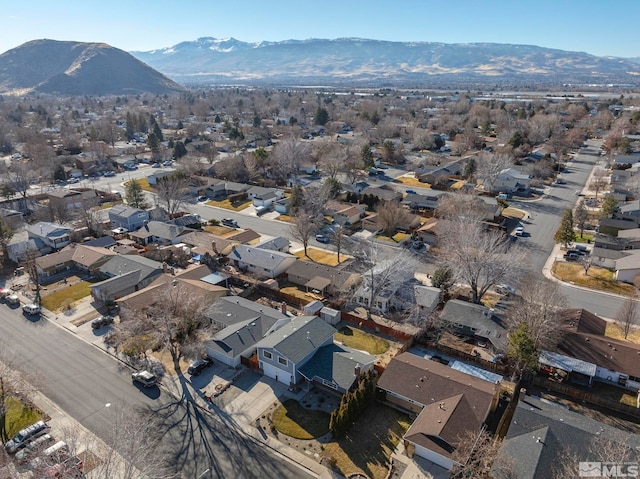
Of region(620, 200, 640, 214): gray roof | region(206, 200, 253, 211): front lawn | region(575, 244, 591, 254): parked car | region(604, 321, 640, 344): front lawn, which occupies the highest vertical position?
region(620, 200, 640, 214): gray roof

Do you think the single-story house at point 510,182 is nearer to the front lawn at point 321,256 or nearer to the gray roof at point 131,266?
the front lawn at point 321,256

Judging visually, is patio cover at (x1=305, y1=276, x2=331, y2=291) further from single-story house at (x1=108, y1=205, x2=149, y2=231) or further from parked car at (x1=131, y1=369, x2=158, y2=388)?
single-story house at (x1=108, y1=205, x2=149, y2=231)

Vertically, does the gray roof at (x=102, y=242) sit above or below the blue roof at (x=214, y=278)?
above

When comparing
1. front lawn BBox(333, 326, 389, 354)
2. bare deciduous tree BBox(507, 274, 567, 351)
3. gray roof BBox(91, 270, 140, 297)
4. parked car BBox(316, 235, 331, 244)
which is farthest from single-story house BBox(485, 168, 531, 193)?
gray roof BBox(91, 270, 140, 297)

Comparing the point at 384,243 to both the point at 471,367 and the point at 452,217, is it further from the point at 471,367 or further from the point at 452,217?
the point at 471,367

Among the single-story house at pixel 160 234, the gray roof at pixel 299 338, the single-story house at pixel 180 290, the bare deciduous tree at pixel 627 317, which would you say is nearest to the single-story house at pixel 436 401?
the gray roof at pixel 299 338

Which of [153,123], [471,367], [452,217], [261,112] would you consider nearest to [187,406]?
[471,367]
